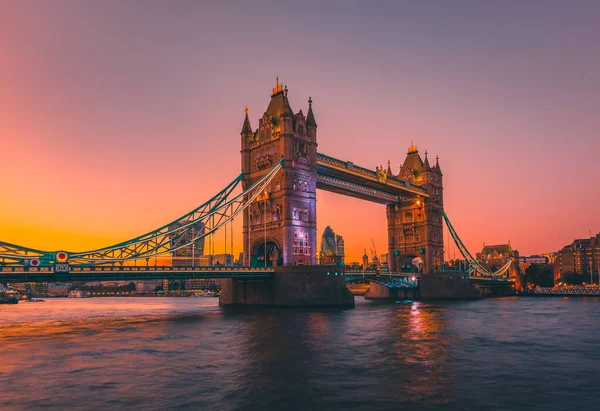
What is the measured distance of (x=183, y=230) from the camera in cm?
6694

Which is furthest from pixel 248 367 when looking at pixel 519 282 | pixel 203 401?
pixel 519 282

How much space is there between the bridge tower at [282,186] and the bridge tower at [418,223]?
4091 cm

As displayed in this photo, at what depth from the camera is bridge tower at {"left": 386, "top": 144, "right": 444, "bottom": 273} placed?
10962 centimetres

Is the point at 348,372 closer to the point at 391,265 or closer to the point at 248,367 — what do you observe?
the point at 248,367

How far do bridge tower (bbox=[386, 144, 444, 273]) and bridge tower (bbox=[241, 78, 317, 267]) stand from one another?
4091cm

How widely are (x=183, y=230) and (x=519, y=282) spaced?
5117 inches

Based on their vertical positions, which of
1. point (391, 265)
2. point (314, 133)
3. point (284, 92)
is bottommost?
A: point (391, 265)

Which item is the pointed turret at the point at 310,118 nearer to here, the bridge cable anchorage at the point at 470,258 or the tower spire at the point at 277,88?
the tower spire at the point at 277,88

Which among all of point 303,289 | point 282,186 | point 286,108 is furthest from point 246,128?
point 303,289

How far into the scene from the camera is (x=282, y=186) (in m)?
73.7

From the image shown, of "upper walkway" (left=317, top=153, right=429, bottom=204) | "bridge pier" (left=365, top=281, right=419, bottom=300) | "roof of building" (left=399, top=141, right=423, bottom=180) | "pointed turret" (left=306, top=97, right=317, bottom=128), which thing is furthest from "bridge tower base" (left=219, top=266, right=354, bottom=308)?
"roof of building" (left=399, top=141, right=423, bottom=180)

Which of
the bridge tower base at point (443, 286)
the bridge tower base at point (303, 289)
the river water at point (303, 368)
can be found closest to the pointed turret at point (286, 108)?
the bridge tower base at point (303, 289)

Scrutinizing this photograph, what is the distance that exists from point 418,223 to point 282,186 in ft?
156

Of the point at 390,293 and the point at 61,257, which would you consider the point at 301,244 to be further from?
the point at 390,293
